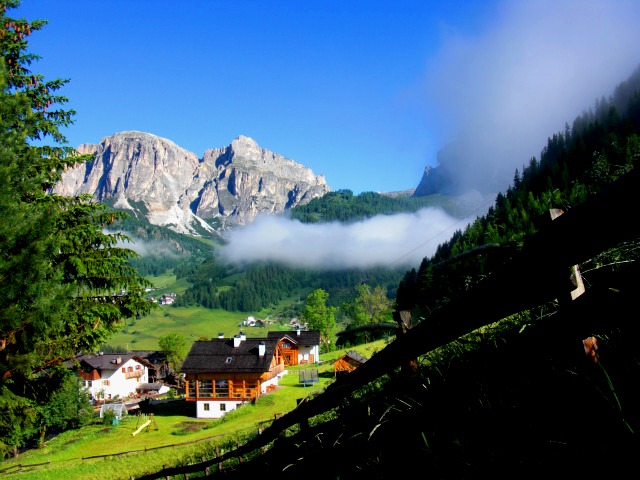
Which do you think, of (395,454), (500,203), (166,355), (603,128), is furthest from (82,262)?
(603,128)

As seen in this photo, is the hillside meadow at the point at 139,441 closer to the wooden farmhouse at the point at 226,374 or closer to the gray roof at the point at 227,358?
the wooden farmhouse at the point at 226,374

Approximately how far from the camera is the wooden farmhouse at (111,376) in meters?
77.6

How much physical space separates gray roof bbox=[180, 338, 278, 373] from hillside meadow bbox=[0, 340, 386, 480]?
447cm

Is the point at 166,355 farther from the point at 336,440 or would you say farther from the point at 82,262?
the point at 336,440

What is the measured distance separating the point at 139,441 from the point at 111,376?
50992 millimetres

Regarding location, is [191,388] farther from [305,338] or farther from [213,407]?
[305,338]

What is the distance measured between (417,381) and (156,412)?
5819 centimetres

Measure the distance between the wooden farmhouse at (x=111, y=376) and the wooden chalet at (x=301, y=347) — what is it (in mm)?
28858

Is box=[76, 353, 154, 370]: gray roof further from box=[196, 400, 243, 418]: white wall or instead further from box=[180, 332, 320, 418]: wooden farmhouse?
box=[196, 400, 243, 418]: white wall

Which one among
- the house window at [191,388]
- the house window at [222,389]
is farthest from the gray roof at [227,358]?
the house window at [191,388]

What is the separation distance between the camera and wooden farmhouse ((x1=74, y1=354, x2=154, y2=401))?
77625mm

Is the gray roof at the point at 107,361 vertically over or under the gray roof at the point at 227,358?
over

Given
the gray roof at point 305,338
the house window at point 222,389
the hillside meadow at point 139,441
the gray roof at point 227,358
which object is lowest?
the hillside meadow at point 139,441

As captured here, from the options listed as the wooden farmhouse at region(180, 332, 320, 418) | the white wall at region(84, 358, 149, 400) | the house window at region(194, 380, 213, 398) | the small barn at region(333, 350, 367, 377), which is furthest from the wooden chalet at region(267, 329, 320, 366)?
the small barn at region(333, 350, 367, 377)
